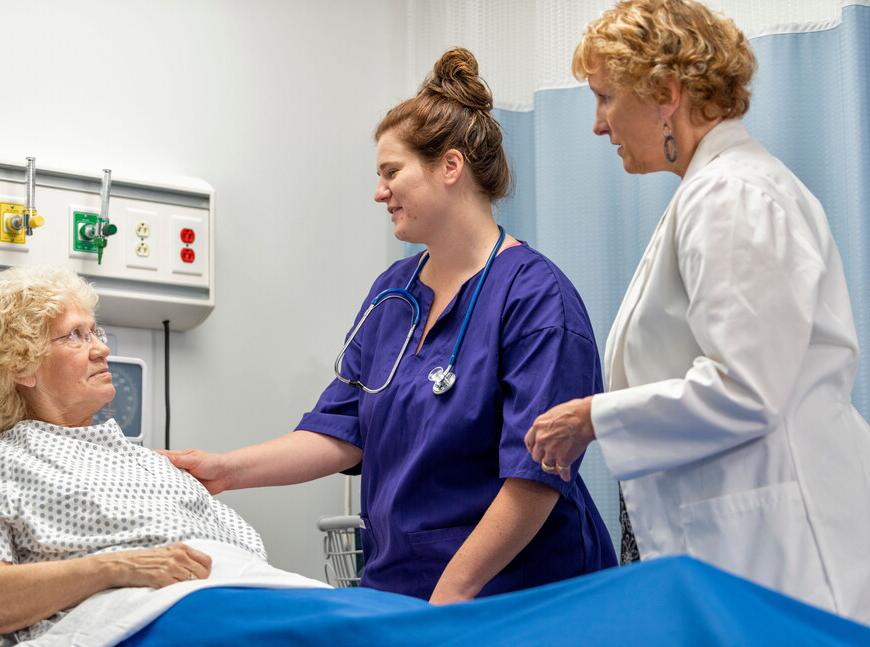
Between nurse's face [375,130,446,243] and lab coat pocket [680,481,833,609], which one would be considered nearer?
lab coat pocket [680,481,833,609]

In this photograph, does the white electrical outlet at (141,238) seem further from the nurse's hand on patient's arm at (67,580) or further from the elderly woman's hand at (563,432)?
the elderly woman's hand at (563,432)

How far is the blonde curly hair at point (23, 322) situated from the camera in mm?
1955

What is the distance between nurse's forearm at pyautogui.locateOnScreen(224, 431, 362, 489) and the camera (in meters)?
2.20

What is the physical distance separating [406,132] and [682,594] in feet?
4.04

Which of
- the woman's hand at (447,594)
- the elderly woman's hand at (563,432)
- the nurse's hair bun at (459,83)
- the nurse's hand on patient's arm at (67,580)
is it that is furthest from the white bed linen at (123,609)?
the nurse's hair bun at (459,83)

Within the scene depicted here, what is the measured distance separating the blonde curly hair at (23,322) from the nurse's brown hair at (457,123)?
2.12 feet

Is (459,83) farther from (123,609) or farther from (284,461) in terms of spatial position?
(123,609)

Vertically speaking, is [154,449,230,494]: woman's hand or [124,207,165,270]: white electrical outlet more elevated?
[124,207,165,270]: white electrical outlet

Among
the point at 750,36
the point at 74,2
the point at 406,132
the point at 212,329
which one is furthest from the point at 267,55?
the point at 750,36

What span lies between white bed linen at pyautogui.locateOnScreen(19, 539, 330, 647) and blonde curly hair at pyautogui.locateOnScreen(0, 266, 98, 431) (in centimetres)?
45

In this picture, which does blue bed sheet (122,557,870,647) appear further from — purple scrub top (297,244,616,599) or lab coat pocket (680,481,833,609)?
purple scrub top (297,244,616,599)

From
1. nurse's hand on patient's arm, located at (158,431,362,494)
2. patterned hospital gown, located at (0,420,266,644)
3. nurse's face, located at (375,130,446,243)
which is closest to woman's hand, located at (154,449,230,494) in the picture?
nurse's hand on patient's arm, located at (158,431,362,494)

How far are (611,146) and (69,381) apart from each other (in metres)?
1.33

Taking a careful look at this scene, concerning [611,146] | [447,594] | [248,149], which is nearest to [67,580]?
[447,594]
